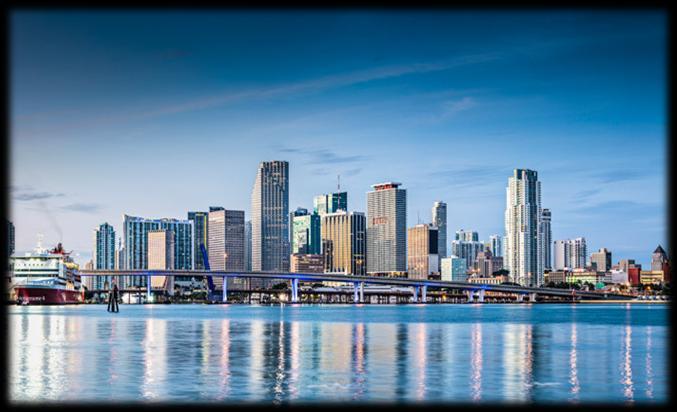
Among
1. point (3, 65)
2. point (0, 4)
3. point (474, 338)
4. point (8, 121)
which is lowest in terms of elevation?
point (474, 338)

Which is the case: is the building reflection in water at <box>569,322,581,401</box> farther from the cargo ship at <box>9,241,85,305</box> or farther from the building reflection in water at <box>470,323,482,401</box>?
the cargo ship at <box>9,241,85,305</box>

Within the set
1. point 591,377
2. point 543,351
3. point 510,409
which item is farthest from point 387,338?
point 510,409

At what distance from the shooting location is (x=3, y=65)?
554cm

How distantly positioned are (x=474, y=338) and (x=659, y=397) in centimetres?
2970

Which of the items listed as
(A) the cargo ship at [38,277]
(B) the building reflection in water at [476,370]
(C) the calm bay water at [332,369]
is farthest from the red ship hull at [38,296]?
(B) the building reflection in water at [476,370]

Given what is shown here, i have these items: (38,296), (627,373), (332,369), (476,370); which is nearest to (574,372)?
(627,373)

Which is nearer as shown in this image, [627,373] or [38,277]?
[627,373]

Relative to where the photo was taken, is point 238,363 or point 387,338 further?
point 387,338

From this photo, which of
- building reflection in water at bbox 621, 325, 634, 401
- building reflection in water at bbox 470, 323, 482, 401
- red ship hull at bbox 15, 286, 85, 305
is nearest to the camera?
building reflection in water at bbox 470, 323, 482, 401

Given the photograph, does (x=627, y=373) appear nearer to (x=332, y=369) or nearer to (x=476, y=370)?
(x=476, y=370)

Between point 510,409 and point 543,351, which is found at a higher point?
point 510,409

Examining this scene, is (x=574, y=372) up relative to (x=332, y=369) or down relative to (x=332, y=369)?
down

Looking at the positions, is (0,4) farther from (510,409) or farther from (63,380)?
(63,380)

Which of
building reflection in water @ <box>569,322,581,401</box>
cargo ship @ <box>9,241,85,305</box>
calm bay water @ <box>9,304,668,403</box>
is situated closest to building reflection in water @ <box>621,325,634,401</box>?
calm bay water @ <box>9,304,668,403</box>
